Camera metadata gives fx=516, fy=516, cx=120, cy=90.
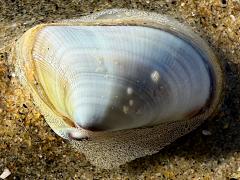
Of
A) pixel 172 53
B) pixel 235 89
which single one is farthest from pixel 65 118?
pixel 235 89

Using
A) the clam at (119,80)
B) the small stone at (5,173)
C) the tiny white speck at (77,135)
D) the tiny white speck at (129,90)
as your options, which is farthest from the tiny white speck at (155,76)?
the small stone at (5,173)

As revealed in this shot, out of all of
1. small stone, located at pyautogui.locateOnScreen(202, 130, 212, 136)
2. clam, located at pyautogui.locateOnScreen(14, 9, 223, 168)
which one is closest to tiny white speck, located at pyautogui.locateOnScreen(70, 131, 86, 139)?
clam, located at pyautogui.locateOnScreen(14, 9, 223, 168)

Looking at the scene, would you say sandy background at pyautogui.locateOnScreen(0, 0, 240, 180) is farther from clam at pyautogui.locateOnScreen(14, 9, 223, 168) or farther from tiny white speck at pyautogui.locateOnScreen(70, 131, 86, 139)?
tiny white speck at pyautogui.locateOnScreen(70, 131, 86, 139)

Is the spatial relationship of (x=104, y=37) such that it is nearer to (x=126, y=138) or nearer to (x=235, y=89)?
(x=126, y=138)

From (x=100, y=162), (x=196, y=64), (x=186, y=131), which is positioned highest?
(x=196, y=64)

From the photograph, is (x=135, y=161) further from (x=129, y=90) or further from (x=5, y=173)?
(x=5, y=173)

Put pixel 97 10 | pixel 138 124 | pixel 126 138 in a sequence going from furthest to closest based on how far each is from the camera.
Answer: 1. pixel 97 10
2. pixel 126 138
3. pixel 138 124

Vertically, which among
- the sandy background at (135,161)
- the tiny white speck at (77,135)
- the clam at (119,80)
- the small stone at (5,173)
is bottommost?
the small stone at (5,173)

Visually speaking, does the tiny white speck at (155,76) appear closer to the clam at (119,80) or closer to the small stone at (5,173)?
the clam at (119,80)
